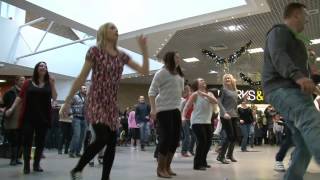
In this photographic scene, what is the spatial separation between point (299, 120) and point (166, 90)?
2849 mm

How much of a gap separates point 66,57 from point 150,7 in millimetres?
7925

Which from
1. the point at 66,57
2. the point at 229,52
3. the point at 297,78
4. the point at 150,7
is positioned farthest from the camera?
the point at 66,57

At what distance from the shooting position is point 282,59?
2.79 meters

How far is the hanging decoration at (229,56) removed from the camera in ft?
52.7

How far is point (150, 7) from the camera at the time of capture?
40.7 feet

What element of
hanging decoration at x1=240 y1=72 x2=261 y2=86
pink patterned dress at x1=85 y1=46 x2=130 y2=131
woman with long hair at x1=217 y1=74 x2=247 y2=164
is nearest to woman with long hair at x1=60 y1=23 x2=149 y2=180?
pink patterned dress at x1=85 y1=46 x2=130 y2=131

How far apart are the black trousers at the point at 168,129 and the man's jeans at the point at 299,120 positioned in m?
2.38

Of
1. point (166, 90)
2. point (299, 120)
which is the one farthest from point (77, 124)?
point (299, 120)

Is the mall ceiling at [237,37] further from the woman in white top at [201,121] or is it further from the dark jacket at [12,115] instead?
the dark jacket at [12,115]

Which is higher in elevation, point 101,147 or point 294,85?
point 294,85

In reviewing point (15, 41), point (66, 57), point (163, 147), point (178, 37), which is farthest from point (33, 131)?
point (66, 57)

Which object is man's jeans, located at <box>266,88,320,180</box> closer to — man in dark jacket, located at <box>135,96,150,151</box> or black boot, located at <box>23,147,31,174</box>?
black boot, located at <box>23,147,31,174</box>

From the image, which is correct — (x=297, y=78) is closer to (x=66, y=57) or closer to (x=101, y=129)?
(x=101, y=129)

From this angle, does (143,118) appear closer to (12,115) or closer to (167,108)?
(12,115)
